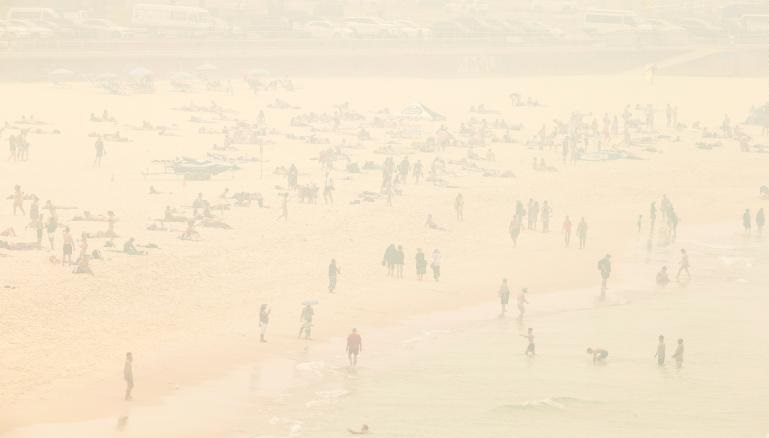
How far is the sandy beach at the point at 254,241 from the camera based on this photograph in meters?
36.8

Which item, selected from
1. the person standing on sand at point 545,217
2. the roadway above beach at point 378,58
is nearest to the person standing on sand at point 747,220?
the person standing on sand at point 545,217

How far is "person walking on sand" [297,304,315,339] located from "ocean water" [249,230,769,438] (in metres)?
1.42

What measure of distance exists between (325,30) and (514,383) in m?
78.8

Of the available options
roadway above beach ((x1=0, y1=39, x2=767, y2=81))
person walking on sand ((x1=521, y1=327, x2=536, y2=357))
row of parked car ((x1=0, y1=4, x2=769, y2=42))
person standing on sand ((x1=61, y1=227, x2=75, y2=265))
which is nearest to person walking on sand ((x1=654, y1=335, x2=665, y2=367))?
person walking on sand ((x1=521, y1=327, x2=536, y2=357))

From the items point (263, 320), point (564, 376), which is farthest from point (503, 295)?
point (263, 320)

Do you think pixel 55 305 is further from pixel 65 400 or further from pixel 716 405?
pixel 716 405

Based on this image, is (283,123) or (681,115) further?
(681,115)

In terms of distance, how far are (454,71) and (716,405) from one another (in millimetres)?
76517

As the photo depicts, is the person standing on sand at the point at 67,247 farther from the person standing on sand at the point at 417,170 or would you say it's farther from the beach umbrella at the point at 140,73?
the beach umbrella at the point at 140,73

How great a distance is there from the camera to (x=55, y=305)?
39.7m

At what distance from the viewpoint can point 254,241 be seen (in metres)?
49.8

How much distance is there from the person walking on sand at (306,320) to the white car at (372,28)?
252ft

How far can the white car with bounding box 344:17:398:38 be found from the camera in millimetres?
116750

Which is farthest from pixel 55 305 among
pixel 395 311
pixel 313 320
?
pixel 395 311
